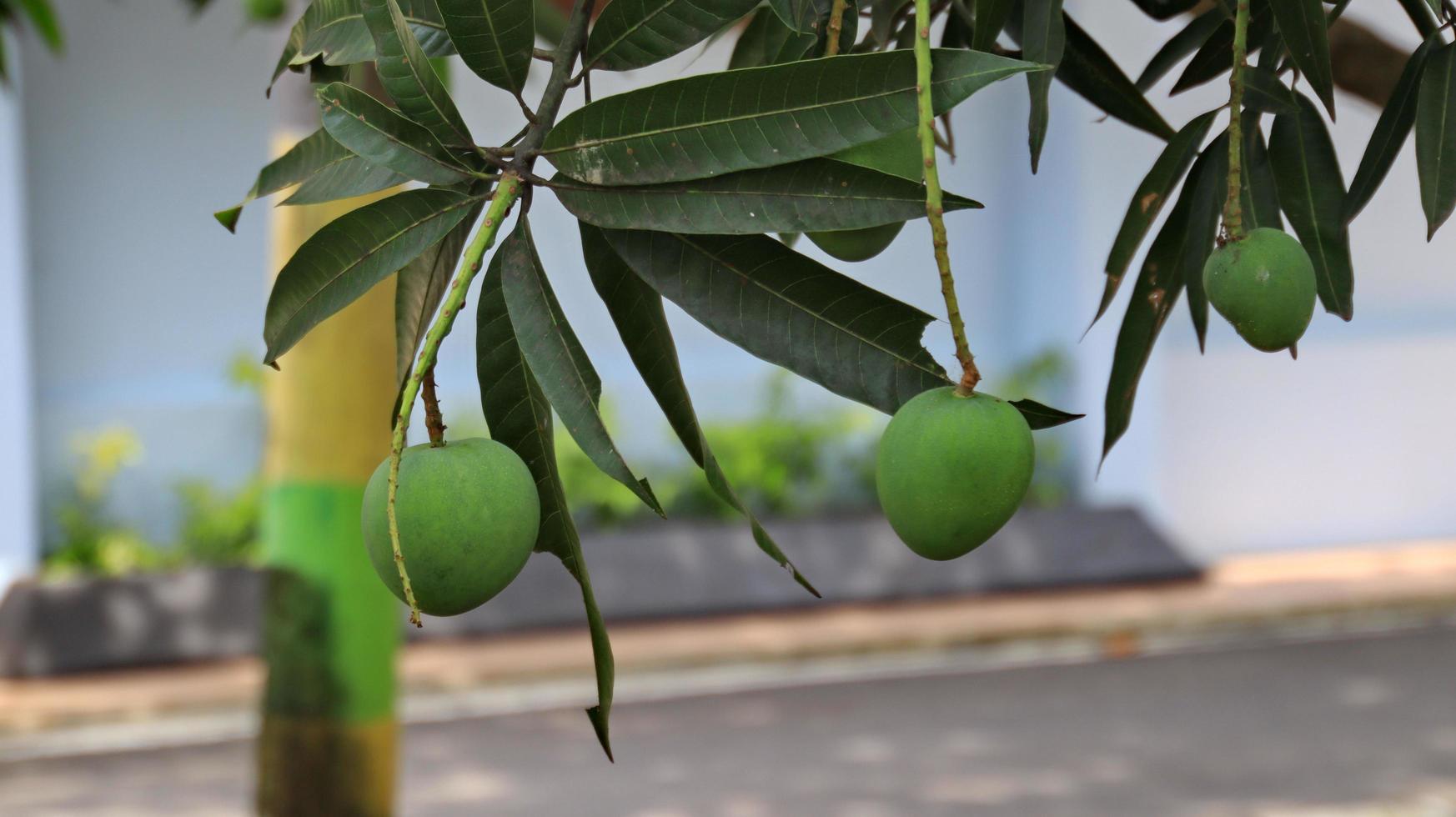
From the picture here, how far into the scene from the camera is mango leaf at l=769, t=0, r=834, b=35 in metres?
0.54

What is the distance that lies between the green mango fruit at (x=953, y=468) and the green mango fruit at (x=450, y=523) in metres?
0.12

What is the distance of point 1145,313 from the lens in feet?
2.33

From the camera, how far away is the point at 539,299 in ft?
1.61

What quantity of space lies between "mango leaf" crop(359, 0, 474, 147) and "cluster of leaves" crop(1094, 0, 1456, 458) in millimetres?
321

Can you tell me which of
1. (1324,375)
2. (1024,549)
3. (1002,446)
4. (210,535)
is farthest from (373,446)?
(1324,375)

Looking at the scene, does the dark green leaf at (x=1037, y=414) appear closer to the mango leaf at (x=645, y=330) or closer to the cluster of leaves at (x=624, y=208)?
the cluster of leaves at (x=624, y=208)

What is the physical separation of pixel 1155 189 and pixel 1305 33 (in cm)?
12

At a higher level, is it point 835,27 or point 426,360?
point 835,27

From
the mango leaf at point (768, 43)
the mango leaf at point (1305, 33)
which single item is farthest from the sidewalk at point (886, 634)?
the mango leaf at point (1305, 33)

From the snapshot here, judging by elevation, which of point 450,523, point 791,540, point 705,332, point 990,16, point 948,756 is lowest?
point 948,756

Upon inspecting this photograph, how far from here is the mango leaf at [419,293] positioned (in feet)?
1.79

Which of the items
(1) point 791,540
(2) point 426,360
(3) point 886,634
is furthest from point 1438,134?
(1) point 791,540

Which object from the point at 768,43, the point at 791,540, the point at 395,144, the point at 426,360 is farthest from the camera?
the point at 791,540

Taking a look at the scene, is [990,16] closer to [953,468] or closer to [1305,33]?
[1305,33]
